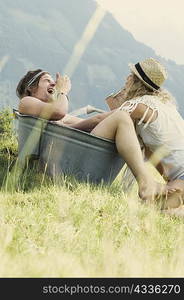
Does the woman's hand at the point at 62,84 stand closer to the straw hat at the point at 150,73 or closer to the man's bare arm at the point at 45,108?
the man's bare arm at the point at 45,108

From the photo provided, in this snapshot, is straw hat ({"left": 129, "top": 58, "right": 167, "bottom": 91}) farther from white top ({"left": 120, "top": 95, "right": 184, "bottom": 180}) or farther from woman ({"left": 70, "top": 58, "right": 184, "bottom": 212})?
white top ({"left": 120, "top": 95, "right": 184, "bottom": 180})

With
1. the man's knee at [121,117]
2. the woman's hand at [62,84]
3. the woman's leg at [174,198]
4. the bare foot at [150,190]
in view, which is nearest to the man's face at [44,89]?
the woman's hand at [62,84]

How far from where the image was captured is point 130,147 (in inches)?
130

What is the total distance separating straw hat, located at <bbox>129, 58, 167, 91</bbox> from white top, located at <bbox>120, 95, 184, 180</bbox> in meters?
0.10

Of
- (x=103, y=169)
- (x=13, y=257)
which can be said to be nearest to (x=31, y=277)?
(x=13, y=257)

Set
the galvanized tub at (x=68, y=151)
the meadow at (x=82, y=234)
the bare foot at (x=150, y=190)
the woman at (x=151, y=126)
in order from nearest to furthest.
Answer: the meadow at (x=82, y=234)
the bare foot at (x=150, y=190)
the woman at (x=151, y=126)
the galvanized tub at (x=68, y=151)

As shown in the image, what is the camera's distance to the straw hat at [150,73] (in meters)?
3.57

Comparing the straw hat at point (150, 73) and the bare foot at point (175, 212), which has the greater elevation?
the straw hat at point (150, 73)

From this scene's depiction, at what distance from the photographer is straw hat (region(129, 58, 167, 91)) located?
3.57 m

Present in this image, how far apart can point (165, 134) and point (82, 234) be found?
140 centimetres

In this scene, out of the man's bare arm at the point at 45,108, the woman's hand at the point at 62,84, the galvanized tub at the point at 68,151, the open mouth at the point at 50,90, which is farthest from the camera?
the open mouth at the point at 50,90

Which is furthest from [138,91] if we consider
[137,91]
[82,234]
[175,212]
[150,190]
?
[82,234]

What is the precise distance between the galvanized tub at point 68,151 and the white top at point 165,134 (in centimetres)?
28

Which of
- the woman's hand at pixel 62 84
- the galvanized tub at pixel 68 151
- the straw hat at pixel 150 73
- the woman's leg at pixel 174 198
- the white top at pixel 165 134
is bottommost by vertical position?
the galvanized tub at pixel 68 151
